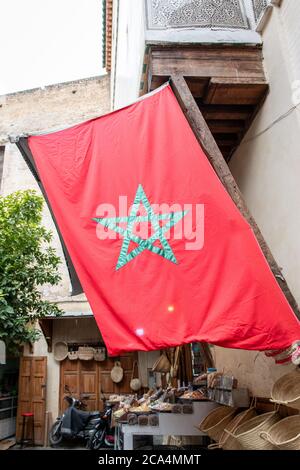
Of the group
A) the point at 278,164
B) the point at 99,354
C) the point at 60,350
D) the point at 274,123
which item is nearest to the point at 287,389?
the point at 278,164

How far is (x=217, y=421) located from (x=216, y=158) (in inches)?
118

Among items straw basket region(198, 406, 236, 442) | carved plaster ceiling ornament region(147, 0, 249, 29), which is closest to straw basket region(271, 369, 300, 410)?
straw basket region(198, 406, 236, 442)

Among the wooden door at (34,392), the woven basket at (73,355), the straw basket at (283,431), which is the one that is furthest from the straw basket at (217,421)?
the wooden door at (34,392)

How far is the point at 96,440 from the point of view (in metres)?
9.24

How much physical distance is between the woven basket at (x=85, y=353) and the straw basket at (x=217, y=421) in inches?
306

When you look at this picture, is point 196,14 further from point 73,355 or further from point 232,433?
point 73,355

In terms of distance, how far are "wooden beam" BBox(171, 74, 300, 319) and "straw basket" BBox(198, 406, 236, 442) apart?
191 cm

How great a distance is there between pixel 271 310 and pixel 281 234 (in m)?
1.47

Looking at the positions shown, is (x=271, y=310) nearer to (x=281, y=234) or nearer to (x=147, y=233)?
(x=147, y=233)

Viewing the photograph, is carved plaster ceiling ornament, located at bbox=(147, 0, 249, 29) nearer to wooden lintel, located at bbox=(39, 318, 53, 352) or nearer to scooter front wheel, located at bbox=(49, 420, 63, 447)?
wooden lintel, located at bbox=(39, 318, 53, 352)

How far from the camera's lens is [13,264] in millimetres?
7535

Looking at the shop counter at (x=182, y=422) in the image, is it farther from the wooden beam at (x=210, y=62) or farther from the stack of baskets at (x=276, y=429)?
the wooden beam at (x=210, y=62)

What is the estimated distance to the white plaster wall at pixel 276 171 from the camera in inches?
135
